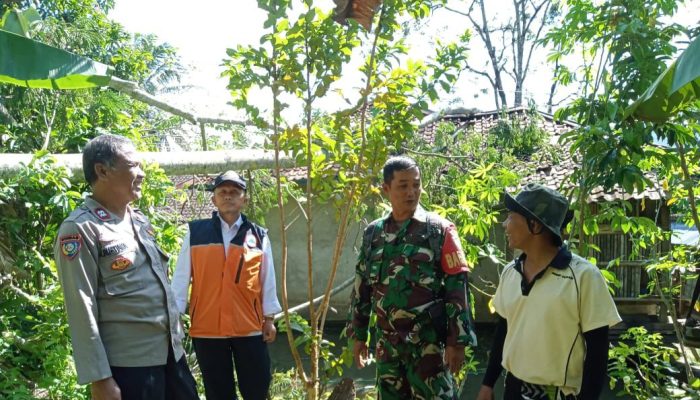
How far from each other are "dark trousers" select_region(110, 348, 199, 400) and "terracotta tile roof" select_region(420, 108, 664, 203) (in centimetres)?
322

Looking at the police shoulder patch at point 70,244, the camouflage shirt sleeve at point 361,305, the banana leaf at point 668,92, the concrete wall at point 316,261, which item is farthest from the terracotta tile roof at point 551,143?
the police shoulder patch at point 70,244

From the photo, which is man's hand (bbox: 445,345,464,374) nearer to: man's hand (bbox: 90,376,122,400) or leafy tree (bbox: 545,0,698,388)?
leafy tree (bbox: 545,0,698,388)

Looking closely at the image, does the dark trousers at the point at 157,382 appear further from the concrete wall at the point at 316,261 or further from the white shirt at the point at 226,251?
the concrete wall at the point at 316,261

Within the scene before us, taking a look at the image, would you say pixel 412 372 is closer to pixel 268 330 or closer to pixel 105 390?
pixel 268 330

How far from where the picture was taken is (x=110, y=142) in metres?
2.28

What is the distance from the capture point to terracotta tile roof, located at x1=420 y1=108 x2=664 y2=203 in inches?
282

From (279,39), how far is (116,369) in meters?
1.82

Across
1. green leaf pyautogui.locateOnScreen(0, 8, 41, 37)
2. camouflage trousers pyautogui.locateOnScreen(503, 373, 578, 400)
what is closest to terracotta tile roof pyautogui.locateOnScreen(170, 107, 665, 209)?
camouflage trousers pyautogui.locateOnScreen(503, 373, 578, 400)

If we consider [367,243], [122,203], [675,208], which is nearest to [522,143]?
[675,208]

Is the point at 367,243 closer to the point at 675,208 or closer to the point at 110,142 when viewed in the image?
the point at 110,142

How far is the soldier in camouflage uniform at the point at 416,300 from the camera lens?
2.82 meters

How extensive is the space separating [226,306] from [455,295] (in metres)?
1.31

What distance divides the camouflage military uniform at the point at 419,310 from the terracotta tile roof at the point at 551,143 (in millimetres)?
2054

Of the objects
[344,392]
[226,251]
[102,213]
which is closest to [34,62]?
[102,213]
